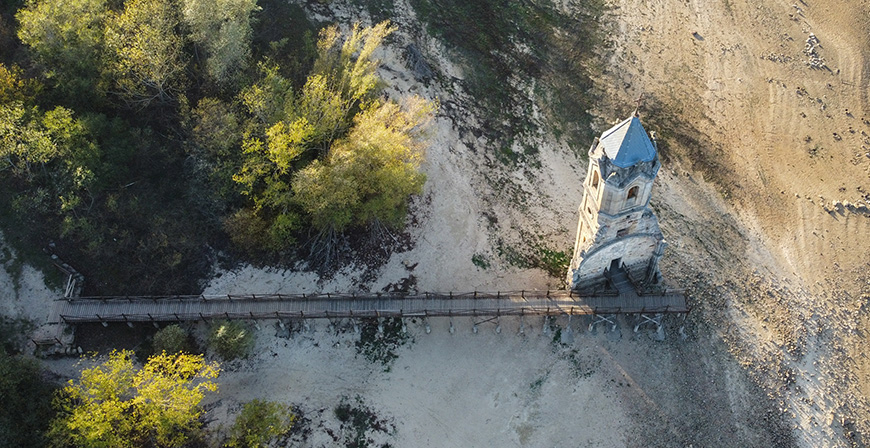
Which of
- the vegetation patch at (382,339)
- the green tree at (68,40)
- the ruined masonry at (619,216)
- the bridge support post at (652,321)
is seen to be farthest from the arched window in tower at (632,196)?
the green tree at (68,40)

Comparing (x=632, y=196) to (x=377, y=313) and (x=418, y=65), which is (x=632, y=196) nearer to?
(x=377, y=313)

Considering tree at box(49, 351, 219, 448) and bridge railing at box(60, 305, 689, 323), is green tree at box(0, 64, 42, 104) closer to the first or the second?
bridge railing at box(60, 305, 689, 323)

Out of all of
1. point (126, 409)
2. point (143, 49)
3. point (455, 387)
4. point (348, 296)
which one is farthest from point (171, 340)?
point (143, 49)

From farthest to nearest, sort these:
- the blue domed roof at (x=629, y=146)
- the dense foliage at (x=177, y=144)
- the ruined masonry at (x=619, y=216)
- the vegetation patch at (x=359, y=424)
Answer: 1. the dense foliage at (x=177, y=144)
2. the vegetation patch at (x=359, y=424)
3. the ruined masonry at (x=619, y=216)
4. the blue domed roof at (x=629, y=146)

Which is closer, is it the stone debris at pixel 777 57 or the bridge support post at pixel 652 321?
the bridge support post at pixel 652 321

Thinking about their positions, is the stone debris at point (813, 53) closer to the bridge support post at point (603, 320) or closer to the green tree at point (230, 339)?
the bridge support post at point (603, 320)

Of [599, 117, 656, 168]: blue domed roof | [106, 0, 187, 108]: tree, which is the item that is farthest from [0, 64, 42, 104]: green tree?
[599, 117, 656, 168]: blue domed roof
